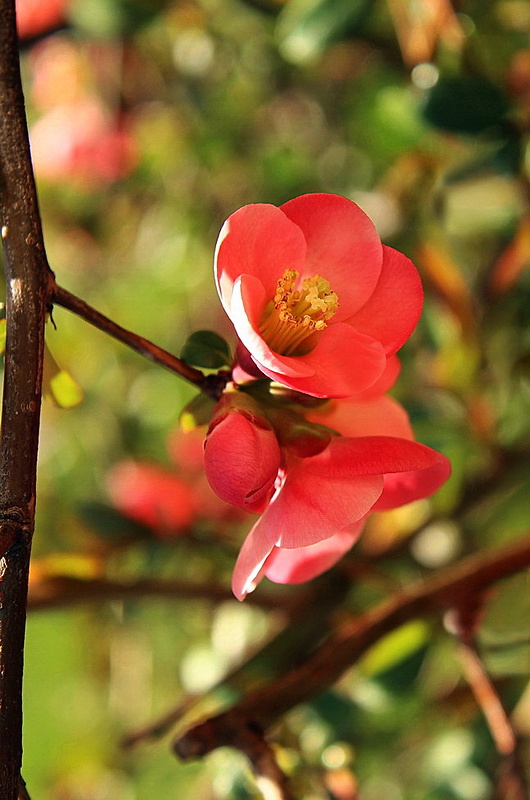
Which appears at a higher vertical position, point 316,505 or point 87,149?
point 316,505

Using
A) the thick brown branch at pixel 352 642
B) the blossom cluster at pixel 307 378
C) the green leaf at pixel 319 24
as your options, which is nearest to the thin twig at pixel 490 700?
the thick brown branch at pixel 352 642

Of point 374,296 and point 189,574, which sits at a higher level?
point 374,296

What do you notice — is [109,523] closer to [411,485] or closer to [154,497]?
[154,497]

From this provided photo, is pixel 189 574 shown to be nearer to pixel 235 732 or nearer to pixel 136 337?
pixel 235 732

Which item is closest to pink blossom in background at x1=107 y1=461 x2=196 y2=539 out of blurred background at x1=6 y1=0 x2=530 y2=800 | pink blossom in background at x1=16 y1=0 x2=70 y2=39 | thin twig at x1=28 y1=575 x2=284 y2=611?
blurred background at x1=6 y1=0 x2=530 y2=800

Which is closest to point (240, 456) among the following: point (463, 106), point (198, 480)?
point (463, 106)

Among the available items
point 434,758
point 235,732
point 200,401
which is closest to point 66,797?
point 434,758
